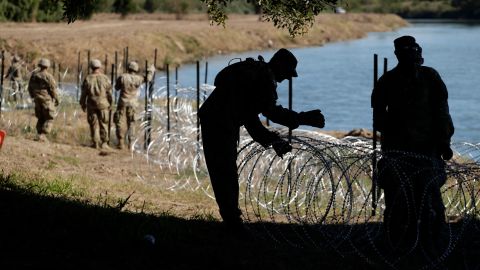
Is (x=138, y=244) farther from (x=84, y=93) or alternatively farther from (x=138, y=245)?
(x=84, y=93)

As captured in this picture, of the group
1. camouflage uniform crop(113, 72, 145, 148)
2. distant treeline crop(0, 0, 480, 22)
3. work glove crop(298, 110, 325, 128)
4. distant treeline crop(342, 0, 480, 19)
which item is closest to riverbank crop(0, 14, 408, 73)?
distant treeline crop(0, 0, 480, 22)

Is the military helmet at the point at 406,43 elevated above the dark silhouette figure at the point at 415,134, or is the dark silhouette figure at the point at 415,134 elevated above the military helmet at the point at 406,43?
the military helmet at the point at 406,43

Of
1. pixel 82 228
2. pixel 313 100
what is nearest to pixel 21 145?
pixel 82 228

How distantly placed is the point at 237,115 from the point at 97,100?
10.7 meters

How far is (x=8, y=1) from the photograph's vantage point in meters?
58.0

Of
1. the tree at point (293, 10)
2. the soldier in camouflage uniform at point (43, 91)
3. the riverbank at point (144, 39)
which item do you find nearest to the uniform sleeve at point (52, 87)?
the soldier in camouflage uniform at point (43, 91)

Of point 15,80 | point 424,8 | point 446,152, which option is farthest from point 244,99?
point 424,8

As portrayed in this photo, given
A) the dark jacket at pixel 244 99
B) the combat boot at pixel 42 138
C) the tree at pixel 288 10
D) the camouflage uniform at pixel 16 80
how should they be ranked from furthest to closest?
the camouflage uniform at pixel 16 80 → the combat boot at pixel 42 138 → the tree at pixel 288 10 → the dark jacket at pixel 244 99

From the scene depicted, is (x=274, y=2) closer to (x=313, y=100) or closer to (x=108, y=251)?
(x=108, y=251)

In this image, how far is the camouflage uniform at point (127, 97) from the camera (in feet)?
62.8

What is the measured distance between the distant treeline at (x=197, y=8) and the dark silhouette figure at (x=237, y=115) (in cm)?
4647

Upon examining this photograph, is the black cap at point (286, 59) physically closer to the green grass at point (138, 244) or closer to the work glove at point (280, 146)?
the work glove at point (280, 146)

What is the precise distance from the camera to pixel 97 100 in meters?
18.9

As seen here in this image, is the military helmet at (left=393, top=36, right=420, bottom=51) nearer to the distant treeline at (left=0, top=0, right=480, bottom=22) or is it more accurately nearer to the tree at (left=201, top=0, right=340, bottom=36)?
the tree at (left=201, top=0, right=340, bottom=36)
